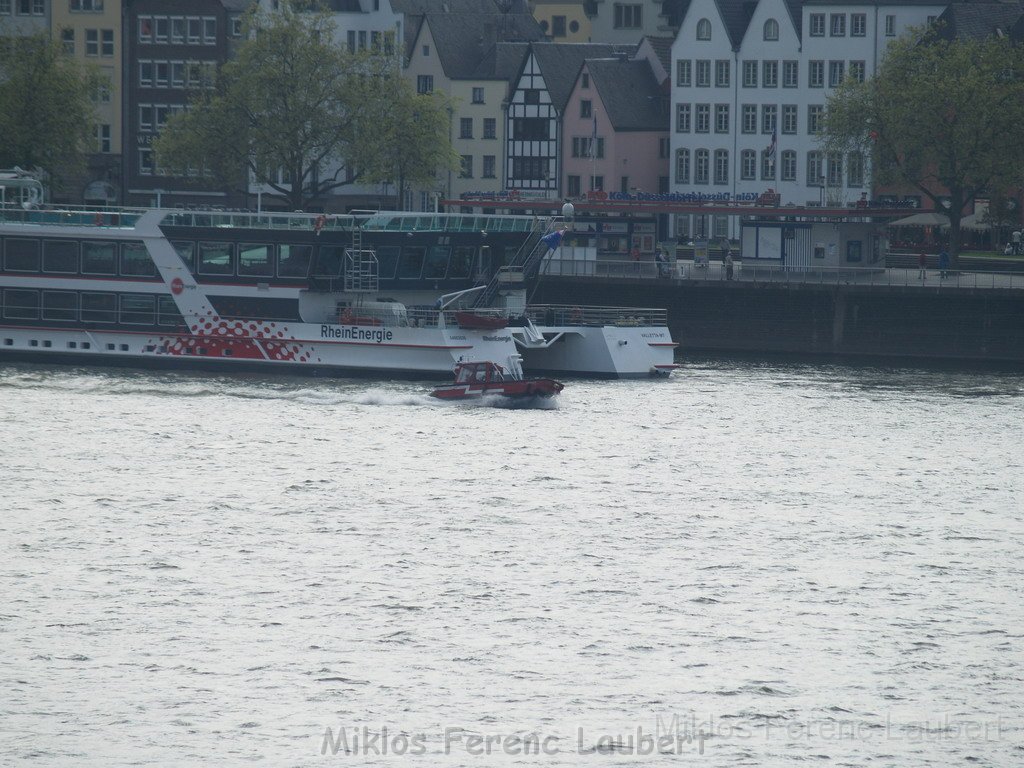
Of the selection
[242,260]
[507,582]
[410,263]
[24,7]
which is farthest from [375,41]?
[507,582]

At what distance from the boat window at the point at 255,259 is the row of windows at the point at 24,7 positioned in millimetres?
51431

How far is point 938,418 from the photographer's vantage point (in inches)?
2351

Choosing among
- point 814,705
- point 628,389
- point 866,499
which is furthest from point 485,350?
point 814,705

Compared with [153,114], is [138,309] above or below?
below

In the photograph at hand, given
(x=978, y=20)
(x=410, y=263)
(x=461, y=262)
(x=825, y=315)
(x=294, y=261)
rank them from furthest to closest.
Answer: (x=978, y=20) < (x=825, y=315) < (x=461, y=262) < (x=294, y=261) < (x=410, y=263)

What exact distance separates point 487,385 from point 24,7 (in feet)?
205

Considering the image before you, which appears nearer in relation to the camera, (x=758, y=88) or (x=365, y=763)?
(x=365, y=763)

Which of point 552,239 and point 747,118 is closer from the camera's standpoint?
point 552,239

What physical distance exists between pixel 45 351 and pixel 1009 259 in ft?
141

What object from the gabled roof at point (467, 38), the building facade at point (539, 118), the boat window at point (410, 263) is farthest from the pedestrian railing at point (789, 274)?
the gabled roof at point (467, 38)

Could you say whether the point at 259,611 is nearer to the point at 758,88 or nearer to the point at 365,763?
the point at 365,763

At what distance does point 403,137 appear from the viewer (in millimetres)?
94875

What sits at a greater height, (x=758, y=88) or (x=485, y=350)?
(x=758, y=88)

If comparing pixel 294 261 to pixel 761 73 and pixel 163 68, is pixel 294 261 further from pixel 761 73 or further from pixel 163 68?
pixel 163 68
